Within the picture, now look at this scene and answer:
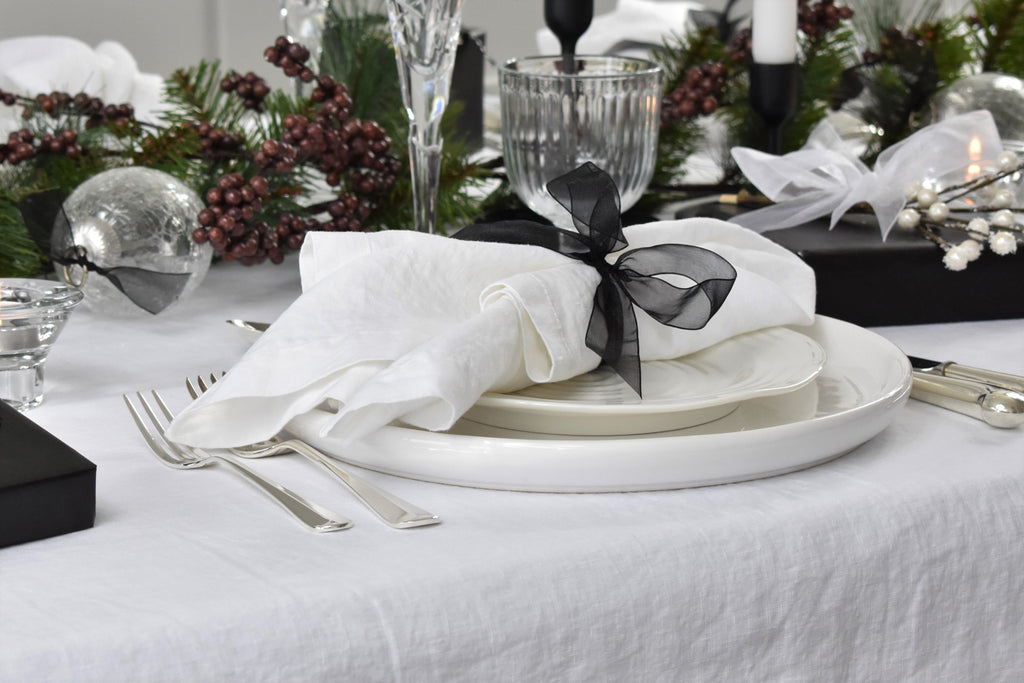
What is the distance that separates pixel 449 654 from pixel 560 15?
23.3 inches

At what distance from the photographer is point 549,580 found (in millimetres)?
385

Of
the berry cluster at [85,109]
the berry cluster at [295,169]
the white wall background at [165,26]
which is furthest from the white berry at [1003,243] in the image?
the white wall background at [165,26]

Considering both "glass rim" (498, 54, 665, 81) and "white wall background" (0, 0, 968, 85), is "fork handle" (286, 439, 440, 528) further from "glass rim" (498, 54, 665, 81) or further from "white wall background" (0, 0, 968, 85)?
"white wall background" (0, 0, 968, 85)

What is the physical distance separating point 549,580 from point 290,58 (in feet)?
1.97

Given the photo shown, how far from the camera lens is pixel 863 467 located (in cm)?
47

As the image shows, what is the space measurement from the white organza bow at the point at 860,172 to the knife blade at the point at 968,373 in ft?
0.59

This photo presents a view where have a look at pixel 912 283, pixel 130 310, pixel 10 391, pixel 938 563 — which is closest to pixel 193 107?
pixel 130 310

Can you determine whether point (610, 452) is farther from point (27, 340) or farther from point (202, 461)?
point (27, 340)

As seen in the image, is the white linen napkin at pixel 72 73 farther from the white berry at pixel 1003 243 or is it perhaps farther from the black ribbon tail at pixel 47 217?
the white berry at pixel 1003 243

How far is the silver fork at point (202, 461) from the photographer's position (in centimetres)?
41

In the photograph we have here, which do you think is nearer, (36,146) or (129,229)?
(129,229)

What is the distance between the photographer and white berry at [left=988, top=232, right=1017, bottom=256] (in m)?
0.69

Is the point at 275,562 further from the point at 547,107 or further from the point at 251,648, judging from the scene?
the point at 547,107

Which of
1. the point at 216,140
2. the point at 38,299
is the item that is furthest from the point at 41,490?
the point at 216,140
